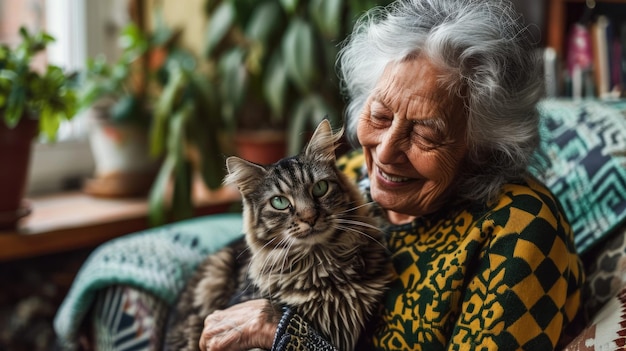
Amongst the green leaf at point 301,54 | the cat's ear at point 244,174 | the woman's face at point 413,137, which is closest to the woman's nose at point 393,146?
the woman's face at point 413,137

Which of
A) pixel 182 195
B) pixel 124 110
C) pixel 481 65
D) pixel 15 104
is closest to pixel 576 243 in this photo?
pixel 481 65

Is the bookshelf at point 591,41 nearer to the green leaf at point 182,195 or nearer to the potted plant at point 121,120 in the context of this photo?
the green leaf at point 182,195

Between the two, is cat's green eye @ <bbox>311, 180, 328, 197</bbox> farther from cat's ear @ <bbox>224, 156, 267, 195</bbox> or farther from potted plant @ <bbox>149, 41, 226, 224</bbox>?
potted plant @ <bbox>149, 41, 226, 224</bbox>

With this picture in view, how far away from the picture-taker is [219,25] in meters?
2.68

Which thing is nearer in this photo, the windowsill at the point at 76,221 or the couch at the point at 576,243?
the couch at the point at 576,243

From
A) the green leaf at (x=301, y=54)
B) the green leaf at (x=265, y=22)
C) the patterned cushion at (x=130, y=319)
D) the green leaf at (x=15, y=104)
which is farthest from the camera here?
the green leaf at (x=265, y=22)

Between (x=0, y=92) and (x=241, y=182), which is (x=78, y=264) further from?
(x=241, y=182)

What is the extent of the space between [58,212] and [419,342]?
1.78 metres

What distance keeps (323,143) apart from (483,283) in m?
0.41

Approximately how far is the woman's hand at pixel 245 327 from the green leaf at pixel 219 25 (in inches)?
63.7

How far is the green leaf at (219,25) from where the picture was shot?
2678mm

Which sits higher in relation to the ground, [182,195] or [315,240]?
[315,240]

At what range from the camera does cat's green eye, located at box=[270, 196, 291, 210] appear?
124 cm

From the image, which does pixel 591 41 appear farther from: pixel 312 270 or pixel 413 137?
pixel 312 270
